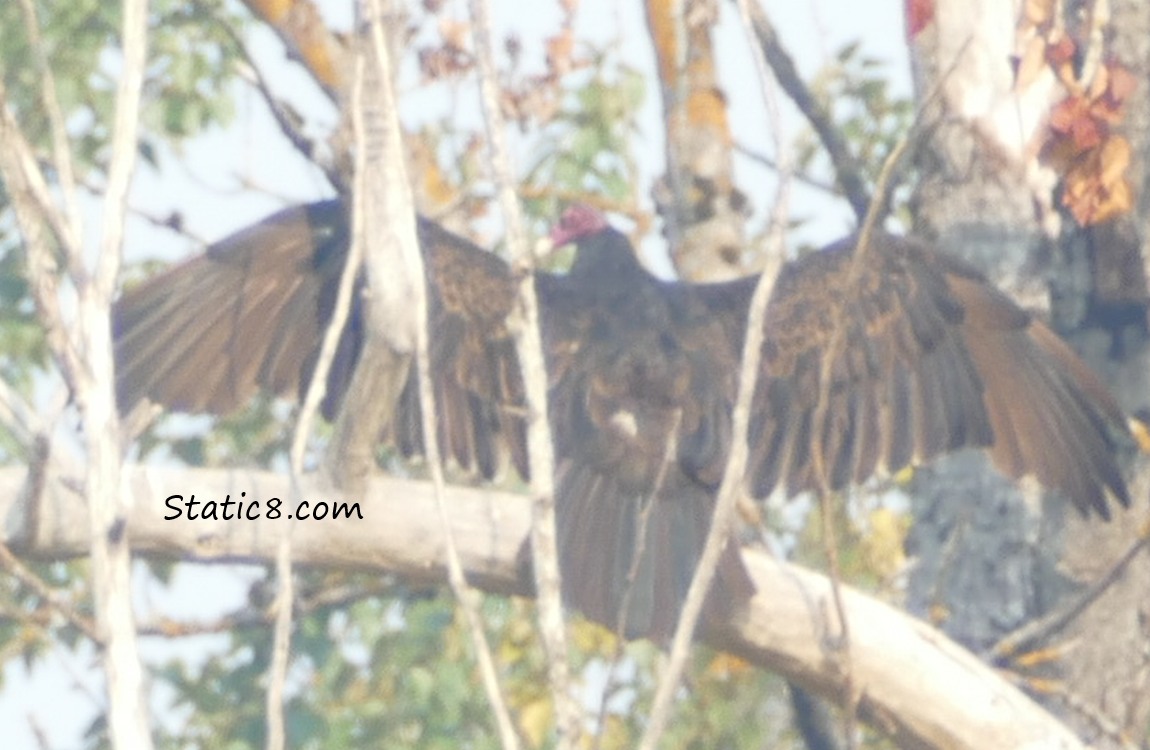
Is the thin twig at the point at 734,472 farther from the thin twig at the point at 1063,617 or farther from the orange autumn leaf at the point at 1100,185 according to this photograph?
the orange autumn leaf at the point at 1100,185

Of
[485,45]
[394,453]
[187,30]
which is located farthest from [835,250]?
[485,45]

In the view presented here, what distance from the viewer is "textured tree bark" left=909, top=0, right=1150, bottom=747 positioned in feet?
12.0

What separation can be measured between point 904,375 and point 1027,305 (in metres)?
0.26

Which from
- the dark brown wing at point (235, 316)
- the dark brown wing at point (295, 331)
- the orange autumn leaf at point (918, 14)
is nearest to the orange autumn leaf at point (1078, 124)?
the orange autumn leaf at point (918, 14)

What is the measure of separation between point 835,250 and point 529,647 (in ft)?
2.98

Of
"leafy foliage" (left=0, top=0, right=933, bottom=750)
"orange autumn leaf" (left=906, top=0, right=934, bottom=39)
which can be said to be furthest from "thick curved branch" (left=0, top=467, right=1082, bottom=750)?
"orange autumn leaf" (left=906, top=0, right=934, bottom=39)

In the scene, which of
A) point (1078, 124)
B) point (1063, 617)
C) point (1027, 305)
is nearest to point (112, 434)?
point (1063, 617)

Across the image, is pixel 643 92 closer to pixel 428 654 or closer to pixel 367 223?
pixel 428 654

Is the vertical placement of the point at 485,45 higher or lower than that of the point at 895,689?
higher

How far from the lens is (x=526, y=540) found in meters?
2.84

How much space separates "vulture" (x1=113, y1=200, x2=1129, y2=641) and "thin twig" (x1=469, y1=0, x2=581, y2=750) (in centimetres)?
151

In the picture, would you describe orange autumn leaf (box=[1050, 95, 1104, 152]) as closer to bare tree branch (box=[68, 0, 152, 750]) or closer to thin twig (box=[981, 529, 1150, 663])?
thin twig (box=[981, 529, 1150, 663])

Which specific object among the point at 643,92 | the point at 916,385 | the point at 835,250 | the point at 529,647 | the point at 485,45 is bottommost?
the point at 529,647

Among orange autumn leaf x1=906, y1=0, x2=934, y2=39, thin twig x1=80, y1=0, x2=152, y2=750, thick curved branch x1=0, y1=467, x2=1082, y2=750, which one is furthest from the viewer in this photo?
orange autumn leaf x1=906, y1=0, x2=934, y2=39
